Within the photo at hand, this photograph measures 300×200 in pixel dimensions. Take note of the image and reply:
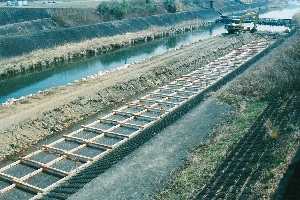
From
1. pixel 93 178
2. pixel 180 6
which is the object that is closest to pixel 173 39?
pixel 180 6

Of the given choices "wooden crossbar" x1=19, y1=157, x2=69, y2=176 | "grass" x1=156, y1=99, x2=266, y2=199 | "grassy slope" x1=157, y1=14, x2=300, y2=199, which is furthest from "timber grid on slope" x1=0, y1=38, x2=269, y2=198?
"grass" x1=156, y1=99, x2=266, y2=199

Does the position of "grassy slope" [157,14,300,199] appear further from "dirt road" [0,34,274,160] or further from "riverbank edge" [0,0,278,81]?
"riverbank edge" [0,0,278,81]

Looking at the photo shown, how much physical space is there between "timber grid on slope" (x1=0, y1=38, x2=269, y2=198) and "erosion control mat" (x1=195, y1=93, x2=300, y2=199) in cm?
343

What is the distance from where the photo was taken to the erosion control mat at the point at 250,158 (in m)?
9.58

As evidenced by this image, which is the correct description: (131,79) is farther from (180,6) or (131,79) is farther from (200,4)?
(200,4)

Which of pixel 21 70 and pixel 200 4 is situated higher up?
pixel 200 4

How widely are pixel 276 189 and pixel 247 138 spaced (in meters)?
3.97

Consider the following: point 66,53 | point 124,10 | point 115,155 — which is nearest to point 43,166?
point 115,155

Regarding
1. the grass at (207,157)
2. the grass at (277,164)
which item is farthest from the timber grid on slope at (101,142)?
the grass at (277,164)

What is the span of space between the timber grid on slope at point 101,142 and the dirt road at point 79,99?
1.16 meters

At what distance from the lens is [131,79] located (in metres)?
20.1

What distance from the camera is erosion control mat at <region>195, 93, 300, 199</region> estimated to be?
958cm

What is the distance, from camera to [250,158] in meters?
11.3

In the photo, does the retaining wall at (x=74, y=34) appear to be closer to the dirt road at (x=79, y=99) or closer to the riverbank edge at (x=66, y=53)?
the riverbank edge at (x=66, y=53)
